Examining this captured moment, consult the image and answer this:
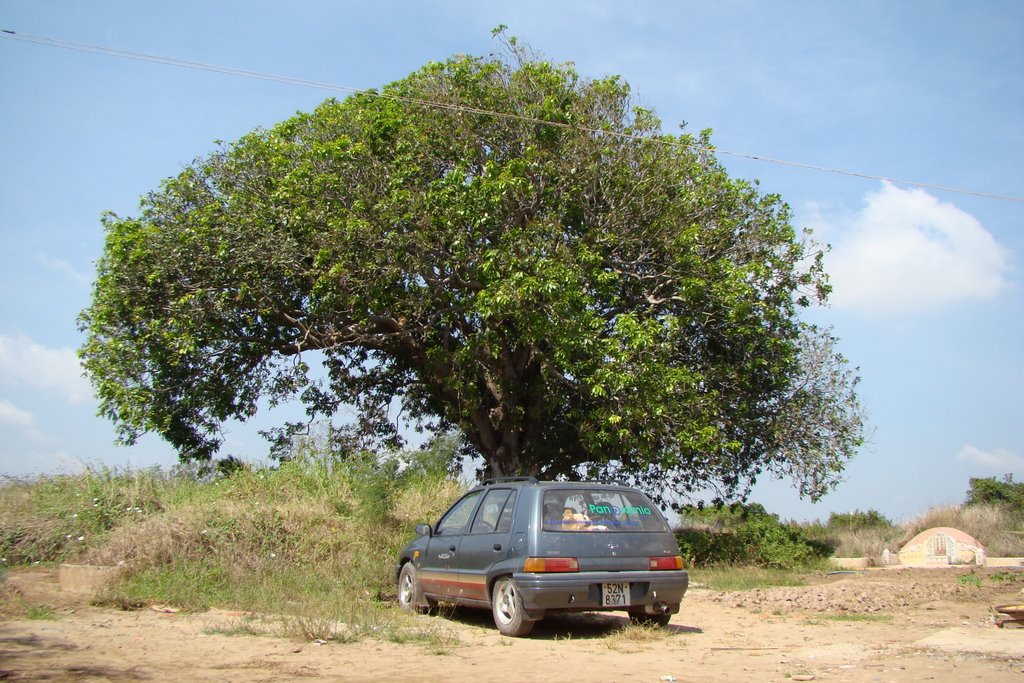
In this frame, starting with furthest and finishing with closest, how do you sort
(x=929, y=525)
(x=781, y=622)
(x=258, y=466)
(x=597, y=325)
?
(x=929, y=525), (x=597, y=325), (x=258, y=466), (x=781, y=622)

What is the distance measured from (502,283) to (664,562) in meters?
7.87

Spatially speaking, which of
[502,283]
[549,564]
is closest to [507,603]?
[549,564]

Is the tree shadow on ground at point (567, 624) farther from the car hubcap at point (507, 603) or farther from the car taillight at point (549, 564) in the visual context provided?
the car taillight at point (549, 564)

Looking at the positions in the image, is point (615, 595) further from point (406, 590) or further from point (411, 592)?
point (406, 590)

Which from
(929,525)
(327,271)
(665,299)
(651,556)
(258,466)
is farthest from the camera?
(929,525)

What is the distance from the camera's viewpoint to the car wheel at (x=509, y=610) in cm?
799

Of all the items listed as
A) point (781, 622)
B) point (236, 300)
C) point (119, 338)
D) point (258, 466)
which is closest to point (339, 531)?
point (258, 466)

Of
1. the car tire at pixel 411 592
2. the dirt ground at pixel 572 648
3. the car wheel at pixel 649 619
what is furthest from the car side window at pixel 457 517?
the car wheel at pixel 649 619

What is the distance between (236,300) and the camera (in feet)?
56.9

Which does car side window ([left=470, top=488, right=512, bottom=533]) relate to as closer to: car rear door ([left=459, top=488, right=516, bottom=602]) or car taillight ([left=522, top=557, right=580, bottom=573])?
car rear door ([left=459, top=488, right=516, bottom=602])

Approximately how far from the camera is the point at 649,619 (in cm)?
882

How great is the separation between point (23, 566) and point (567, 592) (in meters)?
8.80

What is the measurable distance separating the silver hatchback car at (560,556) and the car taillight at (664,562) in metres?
0.01

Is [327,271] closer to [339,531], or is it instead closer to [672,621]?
[339,531]
